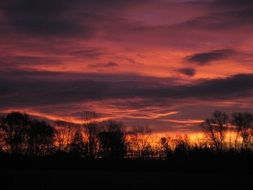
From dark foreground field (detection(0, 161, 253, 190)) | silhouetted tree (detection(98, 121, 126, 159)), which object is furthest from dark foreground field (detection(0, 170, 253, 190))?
silhouetted tree (detection(98, 121, 126, 159))

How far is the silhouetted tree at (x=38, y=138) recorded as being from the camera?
104 m

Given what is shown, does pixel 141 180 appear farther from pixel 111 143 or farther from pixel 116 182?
pixel 111 143

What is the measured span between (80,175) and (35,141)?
5975 cm

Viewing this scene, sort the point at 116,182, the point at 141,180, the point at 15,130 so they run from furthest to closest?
the point at 15,130 → the point at 141,180 → the point at 116,182

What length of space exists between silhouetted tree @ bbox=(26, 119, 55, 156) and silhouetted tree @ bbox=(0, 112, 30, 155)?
156 centimetres

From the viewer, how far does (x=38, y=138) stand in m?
107

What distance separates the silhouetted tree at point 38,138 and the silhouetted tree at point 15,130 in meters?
1.56

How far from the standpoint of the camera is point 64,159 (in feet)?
228

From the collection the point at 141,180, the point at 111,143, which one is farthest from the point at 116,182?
the point at 111,143

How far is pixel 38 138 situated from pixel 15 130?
7241mm

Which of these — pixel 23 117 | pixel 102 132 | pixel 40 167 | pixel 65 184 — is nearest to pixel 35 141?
pixel 23 117

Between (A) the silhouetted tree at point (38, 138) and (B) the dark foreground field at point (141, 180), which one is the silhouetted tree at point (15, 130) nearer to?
(A) the silhouetted tree at point (38, 138)

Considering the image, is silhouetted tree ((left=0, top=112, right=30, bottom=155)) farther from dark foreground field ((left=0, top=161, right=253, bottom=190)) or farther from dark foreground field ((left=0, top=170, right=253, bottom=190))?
dark foreground field ((left=0, top=170, right=253, bottom=190))

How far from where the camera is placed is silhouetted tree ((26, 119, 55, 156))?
10444 centimetres
